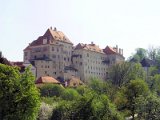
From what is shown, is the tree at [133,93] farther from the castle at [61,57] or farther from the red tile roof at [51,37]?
the red tile roof at [51,37]

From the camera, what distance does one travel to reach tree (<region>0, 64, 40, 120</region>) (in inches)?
1682

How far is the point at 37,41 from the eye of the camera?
133m

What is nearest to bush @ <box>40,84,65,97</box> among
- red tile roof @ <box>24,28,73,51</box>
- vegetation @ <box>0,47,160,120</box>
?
vegetation @ <box>0,47,160,120</box>

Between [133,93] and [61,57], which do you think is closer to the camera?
[133,93]

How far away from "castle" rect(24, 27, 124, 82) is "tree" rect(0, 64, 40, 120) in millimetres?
79516

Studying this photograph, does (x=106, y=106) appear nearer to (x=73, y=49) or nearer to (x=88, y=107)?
(x=88, y=107)

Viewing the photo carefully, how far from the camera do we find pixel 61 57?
131500mm

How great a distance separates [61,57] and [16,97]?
8888 cm

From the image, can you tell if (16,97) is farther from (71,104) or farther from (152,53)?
(152,53)

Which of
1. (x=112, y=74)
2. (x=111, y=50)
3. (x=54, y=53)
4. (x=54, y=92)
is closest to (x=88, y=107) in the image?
(x=54, y=92)

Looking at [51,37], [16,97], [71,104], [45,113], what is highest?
[51,37]

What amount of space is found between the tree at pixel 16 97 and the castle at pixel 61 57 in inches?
3131

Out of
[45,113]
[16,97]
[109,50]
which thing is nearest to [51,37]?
[109,50]

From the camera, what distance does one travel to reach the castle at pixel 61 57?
417 feet
